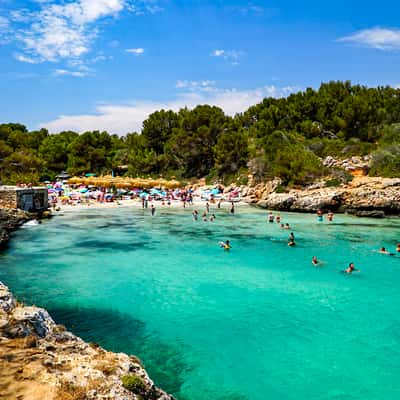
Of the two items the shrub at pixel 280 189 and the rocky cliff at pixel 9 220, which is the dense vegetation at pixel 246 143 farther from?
the rocky cliff at pixel 9 220

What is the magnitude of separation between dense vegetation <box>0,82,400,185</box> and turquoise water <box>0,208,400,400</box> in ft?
75.1

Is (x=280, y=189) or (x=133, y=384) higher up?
(x=280, y=189)

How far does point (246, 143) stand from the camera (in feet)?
195

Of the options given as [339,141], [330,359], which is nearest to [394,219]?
[339,141]

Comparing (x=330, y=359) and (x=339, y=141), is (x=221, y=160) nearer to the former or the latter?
(x=339, y=141)

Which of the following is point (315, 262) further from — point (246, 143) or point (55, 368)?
point (246, 143)

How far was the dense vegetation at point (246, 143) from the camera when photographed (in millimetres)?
50656

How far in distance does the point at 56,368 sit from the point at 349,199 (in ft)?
123

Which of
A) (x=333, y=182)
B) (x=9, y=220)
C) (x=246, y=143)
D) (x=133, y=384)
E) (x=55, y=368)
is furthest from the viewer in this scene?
(x=246, y=143)

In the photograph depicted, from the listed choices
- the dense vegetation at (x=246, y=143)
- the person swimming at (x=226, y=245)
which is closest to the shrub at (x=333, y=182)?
the dense vegetation at (x=246, y=143)

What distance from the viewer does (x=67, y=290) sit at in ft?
53.2

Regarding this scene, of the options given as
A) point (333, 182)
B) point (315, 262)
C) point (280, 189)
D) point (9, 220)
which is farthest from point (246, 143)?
point (315, 262)

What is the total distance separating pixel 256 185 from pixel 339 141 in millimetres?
13424

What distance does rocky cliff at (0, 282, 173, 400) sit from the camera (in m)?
5.47
